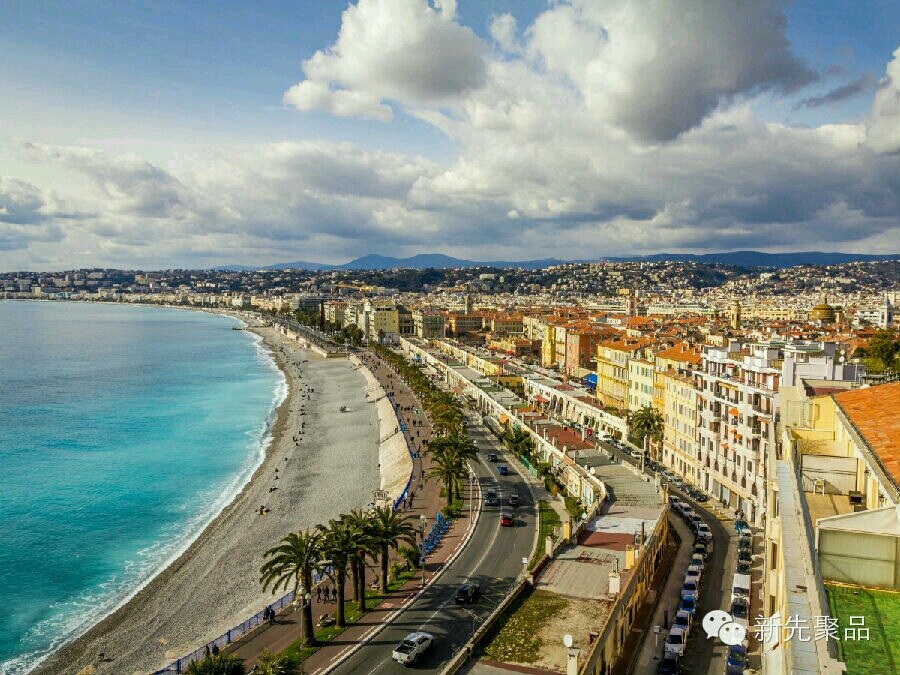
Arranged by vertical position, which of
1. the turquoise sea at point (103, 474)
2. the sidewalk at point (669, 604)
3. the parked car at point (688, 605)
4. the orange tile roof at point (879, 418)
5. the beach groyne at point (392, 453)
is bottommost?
the turquoise sea at point (103, 474)

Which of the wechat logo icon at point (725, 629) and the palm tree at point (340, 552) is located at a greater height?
the wechat logo icon at point (725, 629)

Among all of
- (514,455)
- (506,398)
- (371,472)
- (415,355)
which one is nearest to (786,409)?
(514,455)

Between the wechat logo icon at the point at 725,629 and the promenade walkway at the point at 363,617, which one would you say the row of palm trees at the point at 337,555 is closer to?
the promenade walkway at the point at 363,617

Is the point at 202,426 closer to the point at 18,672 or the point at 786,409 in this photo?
the point at 18,672

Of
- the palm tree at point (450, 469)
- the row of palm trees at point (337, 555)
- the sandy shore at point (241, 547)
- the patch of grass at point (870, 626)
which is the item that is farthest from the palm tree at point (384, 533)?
the patch of grass at point (870, 626)

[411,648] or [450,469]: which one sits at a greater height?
[450,469]

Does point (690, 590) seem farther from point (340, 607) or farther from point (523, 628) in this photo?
point (340, 607)

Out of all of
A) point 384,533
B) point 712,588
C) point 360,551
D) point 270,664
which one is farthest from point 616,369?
point 270,664
